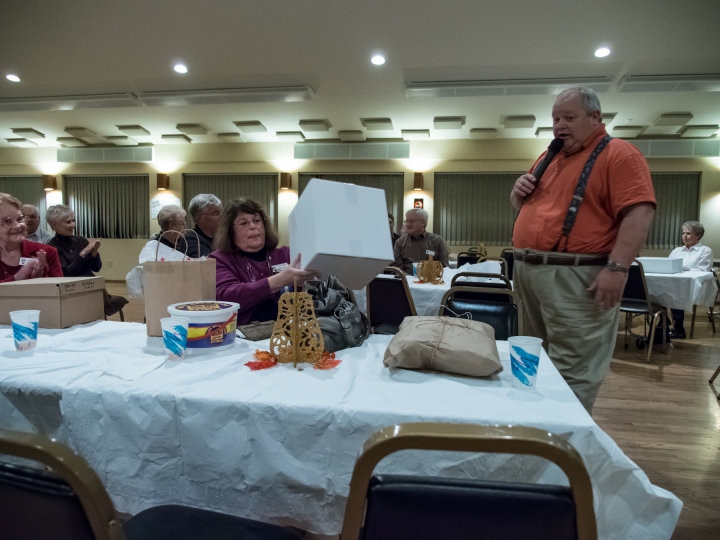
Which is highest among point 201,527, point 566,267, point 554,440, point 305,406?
point 566,267

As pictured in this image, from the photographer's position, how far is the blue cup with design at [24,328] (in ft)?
4.09

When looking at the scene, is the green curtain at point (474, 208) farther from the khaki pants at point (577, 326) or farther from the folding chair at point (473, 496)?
the folding chair at point (473, 496)

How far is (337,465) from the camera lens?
2.84 feet

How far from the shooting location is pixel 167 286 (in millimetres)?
1388

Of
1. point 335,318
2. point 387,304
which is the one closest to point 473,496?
point 335,318

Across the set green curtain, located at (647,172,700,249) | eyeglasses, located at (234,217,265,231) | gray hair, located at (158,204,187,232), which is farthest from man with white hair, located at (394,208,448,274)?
green curtain, located at (647,172,700,249)

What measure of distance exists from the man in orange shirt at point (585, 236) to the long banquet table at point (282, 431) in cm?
60

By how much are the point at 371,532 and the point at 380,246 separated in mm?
689

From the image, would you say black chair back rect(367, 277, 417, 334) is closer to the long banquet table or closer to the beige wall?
the long banquet table

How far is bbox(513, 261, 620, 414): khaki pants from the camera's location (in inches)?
60.7

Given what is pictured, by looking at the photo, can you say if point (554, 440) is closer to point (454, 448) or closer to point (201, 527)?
point (454, 448)

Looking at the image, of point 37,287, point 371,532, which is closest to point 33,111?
point 37,287

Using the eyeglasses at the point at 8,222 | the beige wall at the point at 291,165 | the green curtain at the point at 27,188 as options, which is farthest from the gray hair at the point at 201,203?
the green curtain at the point at 27,188

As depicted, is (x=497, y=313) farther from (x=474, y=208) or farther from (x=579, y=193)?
(x=474, y=208)
